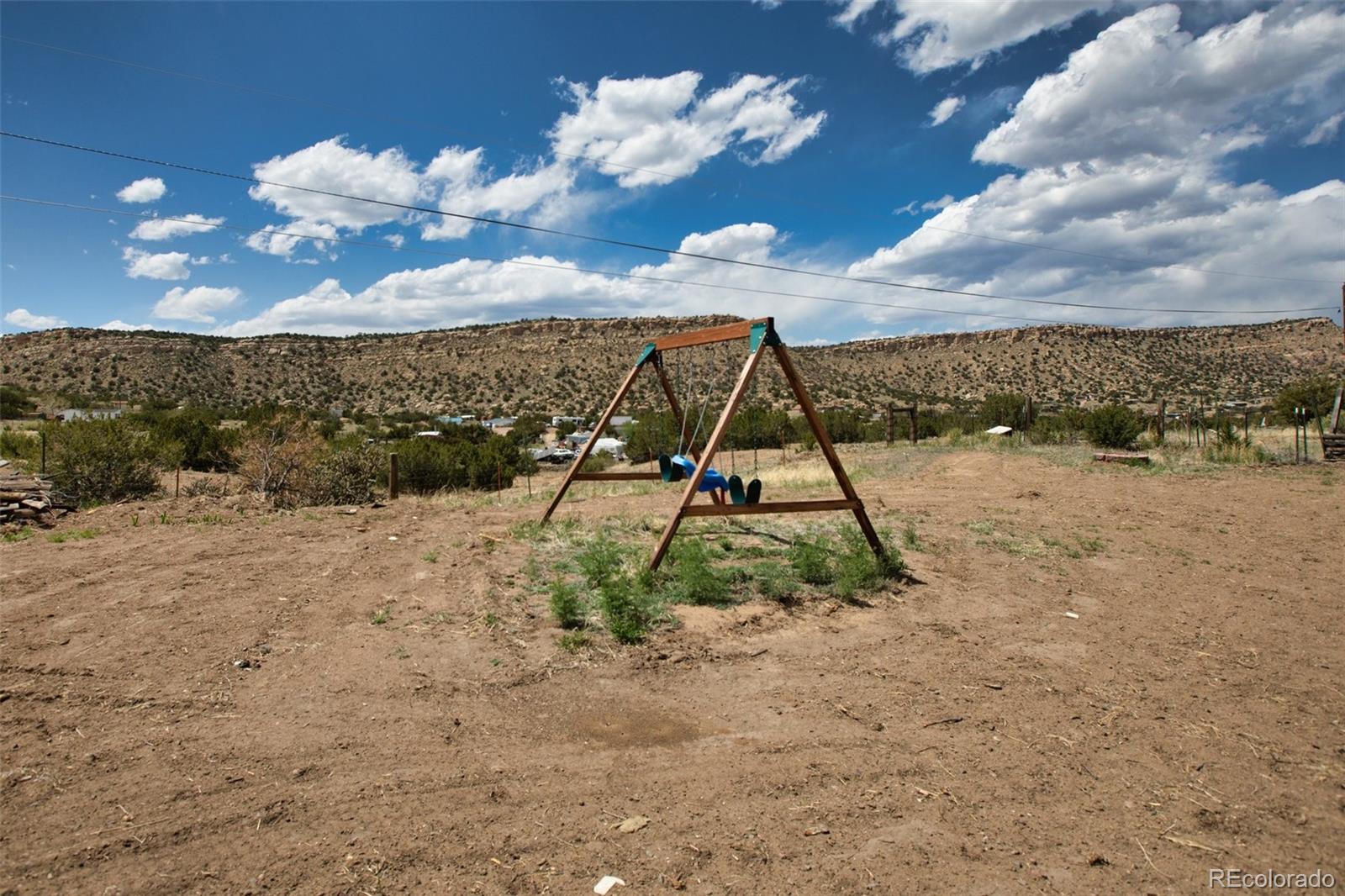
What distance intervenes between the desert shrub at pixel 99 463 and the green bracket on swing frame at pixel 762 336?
12.9 metres

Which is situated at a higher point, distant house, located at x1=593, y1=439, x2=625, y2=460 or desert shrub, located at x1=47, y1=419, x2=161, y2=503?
desert shrub, located at x1=47, y1=419, x2=161, y2=503

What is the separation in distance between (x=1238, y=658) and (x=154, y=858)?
24.9 ft

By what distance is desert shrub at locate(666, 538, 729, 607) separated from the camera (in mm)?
7387

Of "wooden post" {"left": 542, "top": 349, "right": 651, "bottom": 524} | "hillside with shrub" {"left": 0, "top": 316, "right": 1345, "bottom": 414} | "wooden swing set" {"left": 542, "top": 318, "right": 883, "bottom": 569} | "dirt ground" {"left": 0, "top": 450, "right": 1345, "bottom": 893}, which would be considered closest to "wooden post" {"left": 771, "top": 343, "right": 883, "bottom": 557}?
"wooden swing set" {"left": 542, "top": 318, "right": 883, "bottom": 569}

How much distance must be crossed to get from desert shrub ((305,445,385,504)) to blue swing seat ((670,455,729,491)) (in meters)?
9.18

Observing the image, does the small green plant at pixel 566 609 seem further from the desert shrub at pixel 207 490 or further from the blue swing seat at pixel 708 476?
the desert shrub at pixel 207 490

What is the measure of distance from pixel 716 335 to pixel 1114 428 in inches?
856

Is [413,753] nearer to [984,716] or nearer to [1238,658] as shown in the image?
[984,716]

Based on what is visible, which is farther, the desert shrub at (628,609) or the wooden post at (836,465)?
the wooden post at (836,465)

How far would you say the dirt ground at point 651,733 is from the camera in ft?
11.2

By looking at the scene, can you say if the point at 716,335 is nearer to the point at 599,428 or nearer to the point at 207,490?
the point at 599,428

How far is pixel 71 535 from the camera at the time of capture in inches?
372

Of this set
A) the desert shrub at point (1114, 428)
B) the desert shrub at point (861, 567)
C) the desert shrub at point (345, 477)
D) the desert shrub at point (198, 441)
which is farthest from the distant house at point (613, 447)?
the desert shrub at point (861, 567)

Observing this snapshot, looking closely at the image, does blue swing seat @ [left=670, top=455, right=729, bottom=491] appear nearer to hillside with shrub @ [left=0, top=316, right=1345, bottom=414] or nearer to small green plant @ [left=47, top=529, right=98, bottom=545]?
small green plant @ [left=47, top=529, right=98, bottom=545]
